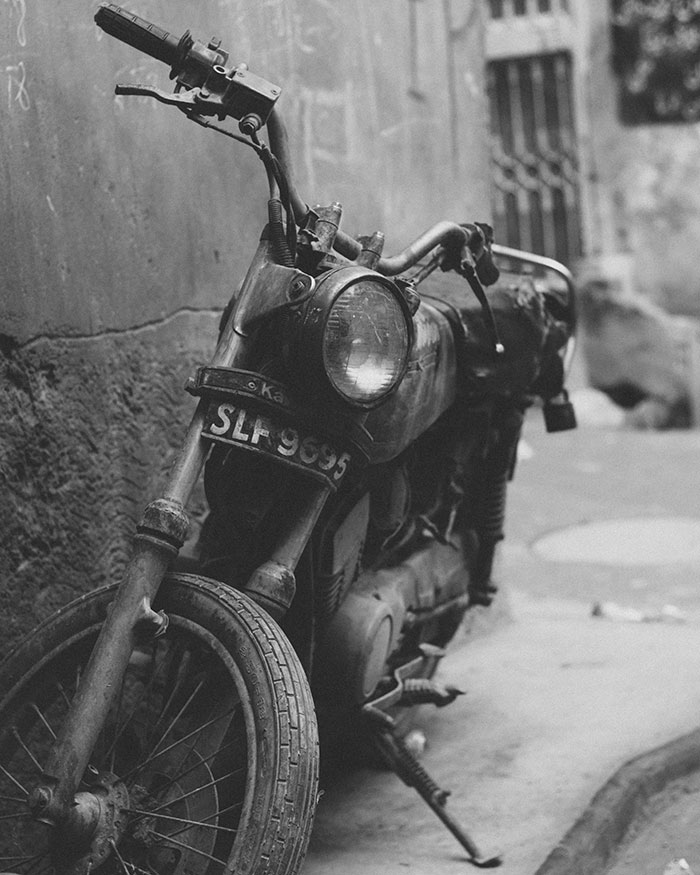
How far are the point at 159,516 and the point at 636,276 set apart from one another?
10600mm

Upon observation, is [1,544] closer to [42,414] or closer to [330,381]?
[42,414]

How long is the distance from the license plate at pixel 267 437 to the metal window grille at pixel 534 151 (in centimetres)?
991

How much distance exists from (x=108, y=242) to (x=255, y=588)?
42.5 inches

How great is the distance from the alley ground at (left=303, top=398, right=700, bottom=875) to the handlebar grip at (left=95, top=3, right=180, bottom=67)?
1686mm

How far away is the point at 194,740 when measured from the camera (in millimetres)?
2223

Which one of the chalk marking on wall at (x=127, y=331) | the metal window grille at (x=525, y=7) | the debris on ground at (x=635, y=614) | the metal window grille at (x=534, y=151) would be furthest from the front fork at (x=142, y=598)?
the metal window grille at (x=525, y=7)

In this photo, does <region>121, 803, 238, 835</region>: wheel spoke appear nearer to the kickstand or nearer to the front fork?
the front fork

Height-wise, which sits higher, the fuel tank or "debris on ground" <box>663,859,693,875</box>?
the fuel tank

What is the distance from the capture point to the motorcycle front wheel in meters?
2.01

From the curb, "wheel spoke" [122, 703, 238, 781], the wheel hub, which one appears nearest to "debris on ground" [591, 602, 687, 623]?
the curb

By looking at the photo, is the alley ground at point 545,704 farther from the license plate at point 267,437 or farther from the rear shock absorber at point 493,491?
the license plate at point 267,437

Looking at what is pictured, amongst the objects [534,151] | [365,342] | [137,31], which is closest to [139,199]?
[137,31]

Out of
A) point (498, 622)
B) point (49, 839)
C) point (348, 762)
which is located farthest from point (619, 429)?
point (49, 839)

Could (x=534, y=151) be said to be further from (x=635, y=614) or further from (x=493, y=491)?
(x=493, y=491)
